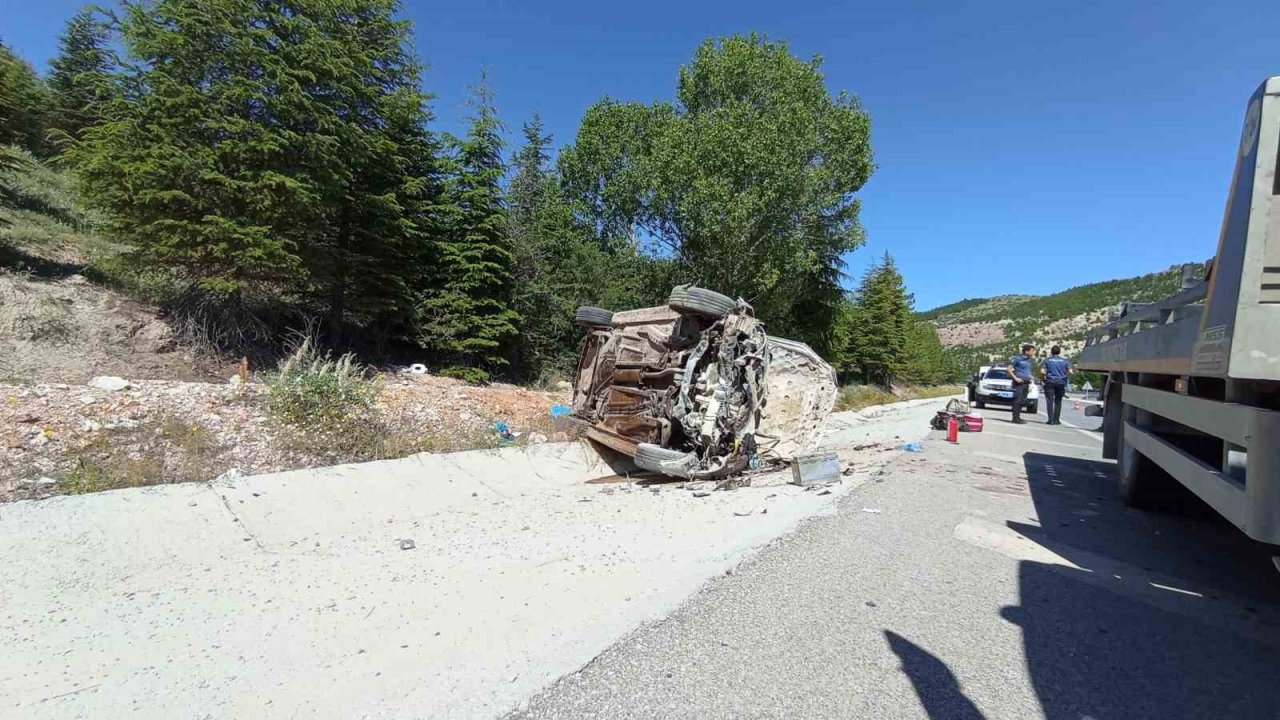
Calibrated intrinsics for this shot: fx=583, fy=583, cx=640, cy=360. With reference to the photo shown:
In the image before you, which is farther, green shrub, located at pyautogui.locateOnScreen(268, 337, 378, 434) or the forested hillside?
the forested hillside

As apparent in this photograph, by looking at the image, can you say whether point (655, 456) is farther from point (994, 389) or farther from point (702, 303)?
point (994, 389)

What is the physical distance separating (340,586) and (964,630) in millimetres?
3817

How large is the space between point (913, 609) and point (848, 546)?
1.12 m

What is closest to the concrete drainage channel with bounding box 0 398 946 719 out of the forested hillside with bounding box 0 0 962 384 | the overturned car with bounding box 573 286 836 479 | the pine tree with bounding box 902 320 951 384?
the overturned car with bounding box 573 286 836 479

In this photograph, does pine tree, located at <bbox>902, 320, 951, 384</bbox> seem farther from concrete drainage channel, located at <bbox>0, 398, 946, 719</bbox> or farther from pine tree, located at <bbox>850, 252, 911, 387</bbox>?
concrete drainage channel, located at <bbox>0, 398, 946, 719</bbox>

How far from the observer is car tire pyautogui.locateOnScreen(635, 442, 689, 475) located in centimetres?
709

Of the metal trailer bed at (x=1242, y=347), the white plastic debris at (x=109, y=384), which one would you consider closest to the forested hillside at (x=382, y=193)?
the white plastic debris at (x=109, y=384)

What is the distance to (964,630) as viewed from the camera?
3.17 m

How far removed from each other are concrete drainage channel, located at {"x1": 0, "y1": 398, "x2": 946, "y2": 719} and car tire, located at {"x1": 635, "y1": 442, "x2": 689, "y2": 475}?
1.83ft

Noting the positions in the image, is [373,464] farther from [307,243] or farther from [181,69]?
[181,69]

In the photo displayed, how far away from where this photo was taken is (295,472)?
19.4 feet

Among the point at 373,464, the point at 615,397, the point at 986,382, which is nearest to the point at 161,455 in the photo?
the point at 373,464

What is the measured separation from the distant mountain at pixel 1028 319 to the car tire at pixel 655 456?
97.5m

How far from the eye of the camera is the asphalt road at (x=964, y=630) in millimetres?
2527
